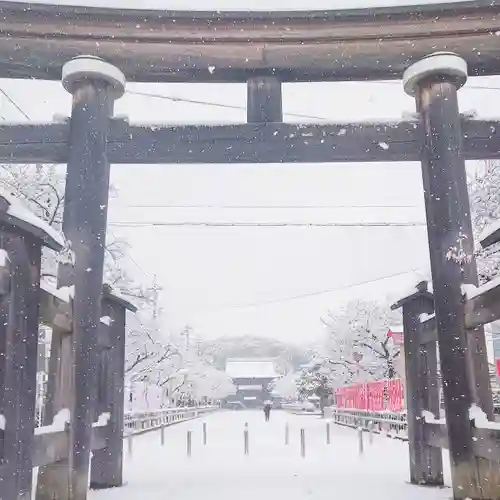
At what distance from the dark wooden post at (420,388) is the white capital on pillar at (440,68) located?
2564mm

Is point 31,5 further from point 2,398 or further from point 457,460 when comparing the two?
point 457,460

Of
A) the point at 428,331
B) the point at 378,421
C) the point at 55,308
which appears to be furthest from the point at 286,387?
the point at 55,308

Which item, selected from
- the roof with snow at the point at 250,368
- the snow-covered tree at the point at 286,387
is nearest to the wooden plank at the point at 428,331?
the snow-covered tree at the point at 286,387

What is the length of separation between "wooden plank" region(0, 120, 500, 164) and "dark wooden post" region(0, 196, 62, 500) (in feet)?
10.7

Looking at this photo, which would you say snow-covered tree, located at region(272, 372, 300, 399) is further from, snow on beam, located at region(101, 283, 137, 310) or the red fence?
snow on beam, located at region(101, 283, 137, 310)

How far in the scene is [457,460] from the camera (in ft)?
21.5

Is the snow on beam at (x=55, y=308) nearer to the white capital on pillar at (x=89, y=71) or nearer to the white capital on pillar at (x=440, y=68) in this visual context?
the white capital on pillar at (x=89, y=71)

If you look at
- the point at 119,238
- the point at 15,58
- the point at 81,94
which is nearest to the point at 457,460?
the point at 81,94

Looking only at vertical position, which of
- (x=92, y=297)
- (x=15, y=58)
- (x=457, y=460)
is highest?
(x=15, y=58)

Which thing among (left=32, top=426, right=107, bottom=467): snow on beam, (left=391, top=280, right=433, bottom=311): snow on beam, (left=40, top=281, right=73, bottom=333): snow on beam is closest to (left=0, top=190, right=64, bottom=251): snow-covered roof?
(left=40, top=281, right=73, bottom=333): snow on beam

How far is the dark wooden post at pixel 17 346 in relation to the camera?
442cm

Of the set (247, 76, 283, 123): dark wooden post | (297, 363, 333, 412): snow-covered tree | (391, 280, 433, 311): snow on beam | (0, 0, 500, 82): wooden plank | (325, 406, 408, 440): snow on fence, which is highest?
(0, 0, 500, 82): wooden plank

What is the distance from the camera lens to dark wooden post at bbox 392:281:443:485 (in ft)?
26.0

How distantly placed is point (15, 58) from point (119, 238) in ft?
43.5
